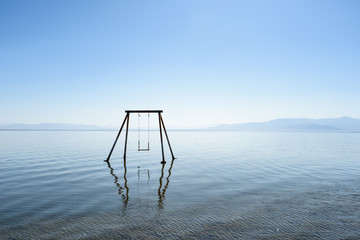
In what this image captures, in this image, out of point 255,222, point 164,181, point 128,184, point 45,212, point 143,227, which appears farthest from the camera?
point 164,181

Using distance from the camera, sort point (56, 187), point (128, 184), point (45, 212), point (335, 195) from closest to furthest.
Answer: point (45, 212)
point (335, 195)
point (56, 187)
point (128, 184)

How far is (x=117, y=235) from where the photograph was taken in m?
7.21

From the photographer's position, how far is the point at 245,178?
54.5 ft

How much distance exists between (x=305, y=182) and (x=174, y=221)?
11.0 meters

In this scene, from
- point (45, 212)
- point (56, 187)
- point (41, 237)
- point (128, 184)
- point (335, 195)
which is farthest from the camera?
point (128, 184)

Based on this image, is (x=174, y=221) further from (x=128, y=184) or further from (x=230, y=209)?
(x=128, y=184)

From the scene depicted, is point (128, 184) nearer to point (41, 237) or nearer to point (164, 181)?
point (164, 181)

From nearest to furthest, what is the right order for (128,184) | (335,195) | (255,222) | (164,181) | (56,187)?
(255,222), (335,195), (56,187), (128,184), (164,181)

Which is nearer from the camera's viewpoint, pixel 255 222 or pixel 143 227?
pixel 143 227

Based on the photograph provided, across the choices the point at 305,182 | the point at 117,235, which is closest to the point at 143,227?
the point at 117,235

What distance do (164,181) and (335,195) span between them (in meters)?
9.81

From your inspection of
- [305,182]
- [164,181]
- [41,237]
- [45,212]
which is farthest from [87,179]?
[305,182]

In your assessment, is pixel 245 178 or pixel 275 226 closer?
pixel 275 226

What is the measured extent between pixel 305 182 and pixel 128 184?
1159 centimetres
